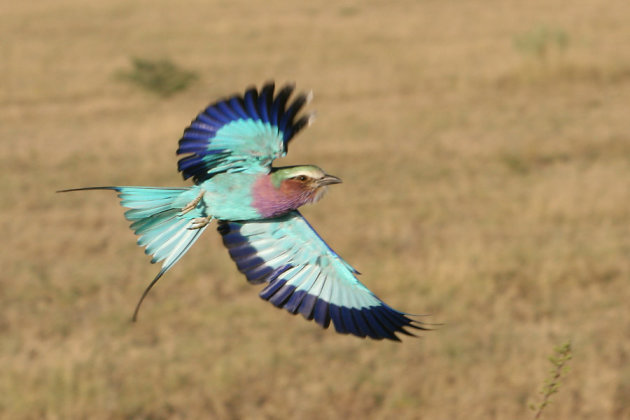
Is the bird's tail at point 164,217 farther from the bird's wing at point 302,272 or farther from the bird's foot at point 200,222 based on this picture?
the bird's wing at point 302,272

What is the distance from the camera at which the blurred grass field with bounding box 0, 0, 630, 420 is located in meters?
6.29

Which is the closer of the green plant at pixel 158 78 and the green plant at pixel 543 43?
the green plant at pixel 158 78

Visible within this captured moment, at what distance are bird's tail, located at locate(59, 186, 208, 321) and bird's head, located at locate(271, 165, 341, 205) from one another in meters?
0.33

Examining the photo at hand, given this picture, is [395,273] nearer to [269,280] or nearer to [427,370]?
[427,370]

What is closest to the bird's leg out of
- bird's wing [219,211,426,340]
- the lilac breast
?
the lilac breast

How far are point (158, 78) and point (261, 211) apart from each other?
15087mm

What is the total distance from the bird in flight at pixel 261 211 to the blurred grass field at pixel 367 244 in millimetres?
2781

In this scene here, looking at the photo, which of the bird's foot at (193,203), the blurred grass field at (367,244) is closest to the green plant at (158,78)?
the blurred grass field at (367,244)

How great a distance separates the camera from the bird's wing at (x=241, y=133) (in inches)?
114

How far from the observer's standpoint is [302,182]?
10.4 feet

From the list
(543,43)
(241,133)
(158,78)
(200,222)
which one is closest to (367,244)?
(200,222)

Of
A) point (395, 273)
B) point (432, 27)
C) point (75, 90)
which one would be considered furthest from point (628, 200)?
point (432, 27)

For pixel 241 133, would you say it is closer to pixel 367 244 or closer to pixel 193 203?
Result: pixel 193 203

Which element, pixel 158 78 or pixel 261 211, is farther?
pixel 158 78
